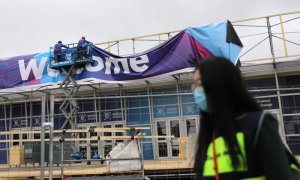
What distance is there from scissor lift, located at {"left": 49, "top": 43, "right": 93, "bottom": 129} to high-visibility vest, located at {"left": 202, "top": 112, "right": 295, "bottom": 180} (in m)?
15.1

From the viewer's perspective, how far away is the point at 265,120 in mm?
1659

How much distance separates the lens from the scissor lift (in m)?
16.7

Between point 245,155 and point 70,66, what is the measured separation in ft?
52.2

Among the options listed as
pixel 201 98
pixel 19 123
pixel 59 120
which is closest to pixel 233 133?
pixel 201 98

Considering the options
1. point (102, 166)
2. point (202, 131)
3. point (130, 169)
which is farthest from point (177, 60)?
point (202, 131)

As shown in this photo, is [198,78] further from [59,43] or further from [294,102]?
[59,43]

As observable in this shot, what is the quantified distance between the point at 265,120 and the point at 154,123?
15.8m

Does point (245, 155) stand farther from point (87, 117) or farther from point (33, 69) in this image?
point (87, 117)

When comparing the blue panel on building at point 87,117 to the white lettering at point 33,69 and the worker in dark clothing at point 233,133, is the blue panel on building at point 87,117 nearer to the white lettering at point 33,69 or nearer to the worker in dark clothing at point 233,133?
the white lettering at point 33,69

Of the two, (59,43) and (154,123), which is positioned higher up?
(59,43)

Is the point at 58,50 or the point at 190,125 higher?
the point at 58,50

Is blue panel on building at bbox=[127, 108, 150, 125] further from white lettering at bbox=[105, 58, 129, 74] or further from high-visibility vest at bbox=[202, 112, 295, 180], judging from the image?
high-visibility vest at bbox=[202, 112, 295, 180]

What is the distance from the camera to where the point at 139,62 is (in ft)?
51.9

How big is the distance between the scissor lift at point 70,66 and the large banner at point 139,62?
270 millimetres
